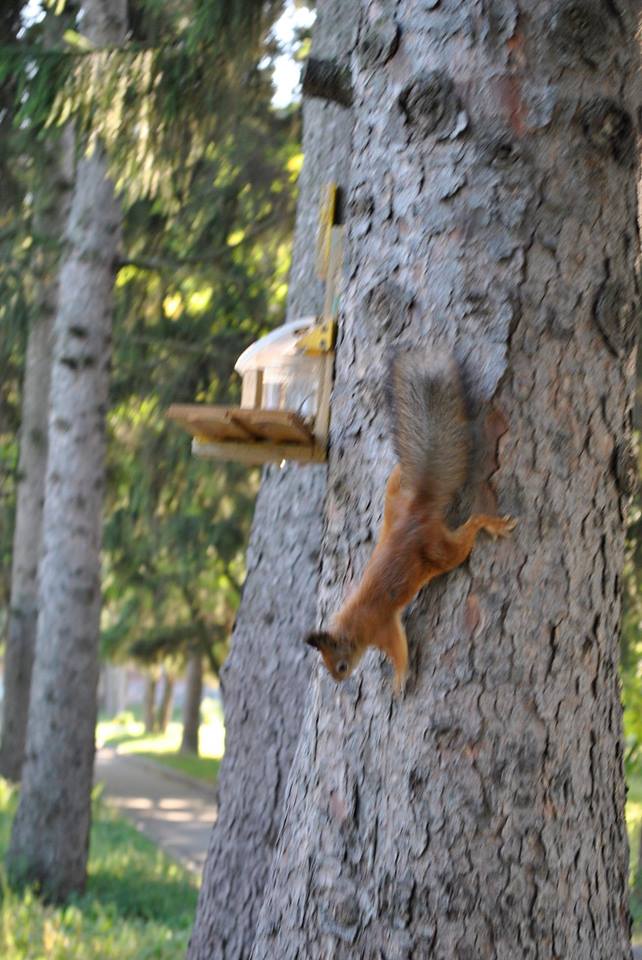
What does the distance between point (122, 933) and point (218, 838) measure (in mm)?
1955

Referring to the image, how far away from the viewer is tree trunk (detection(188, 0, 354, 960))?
15.6ft

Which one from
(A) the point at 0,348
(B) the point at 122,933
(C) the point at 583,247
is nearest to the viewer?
(C) the point at 583,247

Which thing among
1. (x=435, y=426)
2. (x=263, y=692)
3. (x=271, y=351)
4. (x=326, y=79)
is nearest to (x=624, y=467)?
(x=435, y=426)

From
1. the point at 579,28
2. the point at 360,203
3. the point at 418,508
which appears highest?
the point at 579,28

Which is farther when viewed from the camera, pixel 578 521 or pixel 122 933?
pixel 122 933

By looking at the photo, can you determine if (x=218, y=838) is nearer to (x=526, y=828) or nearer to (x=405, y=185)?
(x=526, y=828)

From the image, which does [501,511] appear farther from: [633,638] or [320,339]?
[633,638]

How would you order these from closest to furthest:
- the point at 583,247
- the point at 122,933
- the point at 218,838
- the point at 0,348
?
the point at 583,247 → the point at 218,838 → the point at 122,933 → the point at 0,348

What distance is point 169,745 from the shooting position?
28.5m

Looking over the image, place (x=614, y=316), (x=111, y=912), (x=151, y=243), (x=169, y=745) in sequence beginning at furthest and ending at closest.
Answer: (x=169, y=745)
(x=151, y=243)
(x=111, y=912)
(x=614, y=316)

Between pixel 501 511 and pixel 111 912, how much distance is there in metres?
5.93

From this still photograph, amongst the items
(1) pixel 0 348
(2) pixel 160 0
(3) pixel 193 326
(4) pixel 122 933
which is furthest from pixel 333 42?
(1) pixel 0 348

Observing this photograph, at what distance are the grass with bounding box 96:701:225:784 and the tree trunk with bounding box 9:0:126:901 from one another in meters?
4.64

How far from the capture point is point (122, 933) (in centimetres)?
648
